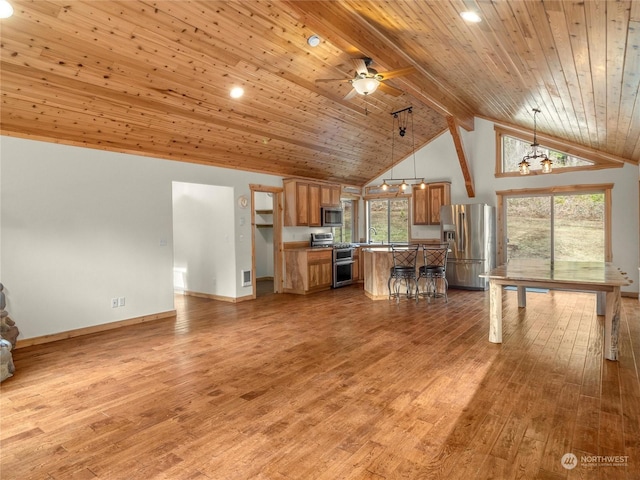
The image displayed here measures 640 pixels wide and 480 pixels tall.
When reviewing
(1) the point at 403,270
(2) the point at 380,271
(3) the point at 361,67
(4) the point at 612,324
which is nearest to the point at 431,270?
(1) the point at 403,270

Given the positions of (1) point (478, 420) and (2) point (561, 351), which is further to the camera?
(2) point (561, 351)

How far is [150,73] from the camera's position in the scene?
4070 millimetres

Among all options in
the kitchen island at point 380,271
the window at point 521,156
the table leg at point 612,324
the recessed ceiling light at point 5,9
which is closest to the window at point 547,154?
the window at point 521,156

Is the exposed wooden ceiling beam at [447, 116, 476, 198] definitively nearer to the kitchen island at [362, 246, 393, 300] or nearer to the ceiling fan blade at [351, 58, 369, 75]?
the kitchen island at [362, 246, 393, 300]

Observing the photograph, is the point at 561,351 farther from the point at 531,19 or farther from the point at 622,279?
the point at 531,19

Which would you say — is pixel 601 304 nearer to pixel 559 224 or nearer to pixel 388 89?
pixel 559 224

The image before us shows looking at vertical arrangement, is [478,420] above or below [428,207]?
below

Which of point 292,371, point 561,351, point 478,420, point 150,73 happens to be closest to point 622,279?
point 561,351

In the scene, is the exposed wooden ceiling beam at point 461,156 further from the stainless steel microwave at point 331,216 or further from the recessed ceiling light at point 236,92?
the recessed ceiling light at point 236,92

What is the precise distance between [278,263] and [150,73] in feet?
14.5

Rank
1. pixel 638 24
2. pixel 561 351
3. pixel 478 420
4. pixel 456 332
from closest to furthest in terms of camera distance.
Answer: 1. pixel 638 24
2. pixel 478 420
3. pixel 561 351
4. pixel 456 332

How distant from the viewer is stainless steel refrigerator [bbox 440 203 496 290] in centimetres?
762

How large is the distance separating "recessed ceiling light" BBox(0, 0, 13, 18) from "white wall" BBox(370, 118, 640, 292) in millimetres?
7609

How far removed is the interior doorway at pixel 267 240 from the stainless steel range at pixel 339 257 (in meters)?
0.94
